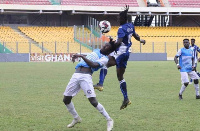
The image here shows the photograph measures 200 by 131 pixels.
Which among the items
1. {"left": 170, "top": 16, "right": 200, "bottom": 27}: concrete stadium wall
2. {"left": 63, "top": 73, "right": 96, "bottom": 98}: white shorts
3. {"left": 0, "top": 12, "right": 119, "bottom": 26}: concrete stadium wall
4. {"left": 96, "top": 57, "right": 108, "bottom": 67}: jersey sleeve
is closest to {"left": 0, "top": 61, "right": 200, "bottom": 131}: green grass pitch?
{"left": 63, "top": 73, "right": 96, "bottom": 98}: white shorts

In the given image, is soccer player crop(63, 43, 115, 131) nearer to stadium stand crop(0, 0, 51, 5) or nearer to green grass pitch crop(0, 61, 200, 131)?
green grass pitch crop(0, 61, 200, 131)

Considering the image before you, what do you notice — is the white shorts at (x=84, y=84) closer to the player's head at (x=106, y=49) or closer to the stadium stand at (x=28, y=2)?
the player's head at (x=106, y=49)

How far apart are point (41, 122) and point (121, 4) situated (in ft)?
176

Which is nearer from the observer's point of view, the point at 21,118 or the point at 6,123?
the point at 6,123

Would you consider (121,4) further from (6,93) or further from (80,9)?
(6,93)

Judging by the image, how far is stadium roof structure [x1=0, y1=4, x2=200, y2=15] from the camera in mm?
57125

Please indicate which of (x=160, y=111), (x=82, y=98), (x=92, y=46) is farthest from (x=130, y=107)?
(x=92, y=46)

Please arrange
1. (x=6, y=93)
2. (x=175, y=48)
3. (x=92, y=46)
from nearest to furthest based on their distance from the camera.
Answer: (x=6, y=93) < (x=92, y=46) < (x=175, y=48)

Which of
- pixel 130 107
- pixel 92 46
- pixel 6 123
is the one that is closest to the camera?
pixel 6 123

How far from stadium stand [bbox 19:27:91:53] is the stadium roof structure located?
2259mm

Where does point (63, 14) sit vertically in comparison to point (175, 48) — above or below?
above

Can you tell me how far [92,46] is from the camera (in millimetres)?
50156

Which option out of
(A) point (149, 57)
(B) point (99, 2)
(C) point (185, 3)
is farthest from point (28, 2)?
(C) point (185, 3)

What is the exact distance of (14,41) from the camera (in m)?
53.1
